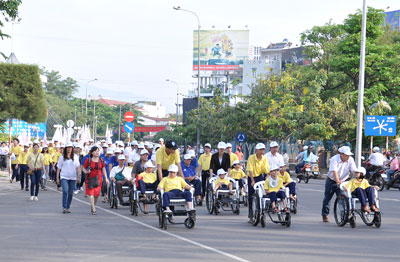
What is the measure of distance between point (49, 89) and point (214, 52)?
145 feet

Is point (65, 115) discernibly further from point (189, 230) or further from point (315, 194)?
point (189, 230)

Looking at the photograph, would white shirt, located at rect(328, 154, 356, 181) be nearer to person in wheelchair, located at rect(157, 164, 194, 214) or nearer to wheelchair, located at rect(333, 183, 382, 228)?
wheelchair, located at rect(333, 183, 382, 228)

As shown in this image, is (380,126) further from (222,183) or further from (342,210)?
(342,210)

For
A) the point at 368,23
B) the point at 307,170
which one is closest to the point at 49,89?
the point at 368,23

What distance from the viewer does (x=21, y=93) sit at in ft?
128

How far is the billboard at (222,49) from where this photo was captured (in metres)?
112

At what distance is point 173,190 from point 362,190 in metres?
3.81

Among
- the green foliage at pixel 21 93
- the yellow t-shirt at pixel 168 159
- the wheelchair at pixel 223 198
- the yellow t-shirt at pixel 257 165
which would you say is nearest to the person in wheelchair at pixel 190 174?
the wheelchair at pixel 223 198

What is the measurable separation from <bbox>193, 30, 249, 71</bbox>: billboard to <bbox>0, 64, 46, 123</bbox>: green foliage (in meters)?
73.6

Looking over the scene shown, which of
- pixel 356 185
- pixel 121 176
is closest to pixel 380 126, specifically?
pixel 121 176

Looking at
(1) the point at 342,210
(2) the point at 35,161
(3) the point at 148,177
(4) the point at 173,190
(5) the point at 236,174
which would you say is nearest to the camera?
(4) the point at 173,190

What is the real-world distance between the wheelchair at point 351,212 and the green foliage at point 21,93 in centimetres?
2644

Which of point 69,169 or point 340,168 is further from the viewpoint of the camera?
point 69,169

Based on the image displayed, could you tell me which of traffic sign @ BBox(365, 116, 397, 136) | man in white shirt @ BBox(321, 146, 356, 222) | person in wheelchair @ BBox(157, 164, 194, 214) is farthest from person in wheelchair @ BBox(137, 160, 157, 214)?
traffic sign @ BBox(365, 116, 397, 136)
